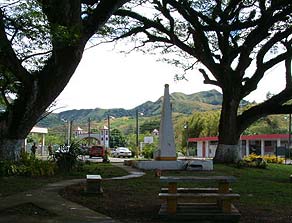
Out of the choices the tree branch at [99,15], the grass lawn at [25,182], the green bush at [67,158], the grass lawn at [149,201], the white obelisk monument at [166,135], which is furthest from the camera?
the white obelisk monument at [166,135]

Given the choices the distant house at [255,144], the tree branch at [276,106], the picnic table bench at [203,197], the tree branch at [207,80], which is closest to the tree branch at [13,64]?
the picnic table bench at [203,197]

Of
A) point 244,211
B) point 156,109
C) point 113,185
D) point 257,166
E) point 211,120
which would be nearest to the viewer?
point 244,211

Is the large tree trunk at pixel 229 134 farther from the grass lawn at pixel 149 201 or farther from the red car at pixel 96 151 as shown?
the red car at pixel 96 151

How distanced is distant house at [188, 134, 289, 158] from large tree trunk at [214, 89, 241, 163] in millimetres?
27359

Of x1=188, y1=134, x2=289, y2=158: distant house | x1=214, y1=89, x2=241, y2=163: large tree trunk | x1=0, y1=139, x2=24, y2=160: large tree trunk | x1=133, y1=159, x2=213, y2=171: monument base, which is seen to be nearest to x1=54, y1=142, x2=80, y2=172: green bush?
x1=0, y1=139, x2=24, y2=160: large tree trunk

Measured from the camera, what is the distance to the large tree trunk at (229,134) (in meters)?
28.9

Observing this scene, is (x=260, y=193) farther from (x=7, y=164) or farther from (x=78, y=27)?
(x=7, y=164)

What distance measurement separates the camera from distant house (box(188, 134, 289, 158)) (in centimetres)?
6012

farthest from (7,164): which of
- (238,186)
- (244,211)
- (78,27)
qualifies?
(244,211)

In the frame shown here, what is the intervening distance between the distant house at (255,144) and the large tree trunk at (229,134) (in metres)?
27.4

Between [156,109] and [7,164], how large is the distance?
15274 centimetres

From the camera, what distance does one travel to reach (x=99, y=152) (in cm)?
4981

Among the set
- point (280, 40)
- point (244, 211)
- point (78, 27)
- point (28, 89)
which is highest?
point (280, 40)

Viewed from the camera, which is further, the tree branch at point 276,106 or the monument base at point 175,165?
the tree branch at point 276,106
